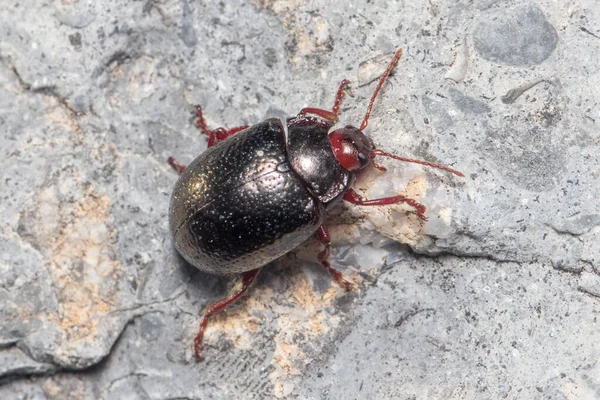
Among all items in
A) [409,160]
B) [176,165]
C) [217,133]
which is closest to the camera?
[409,160]

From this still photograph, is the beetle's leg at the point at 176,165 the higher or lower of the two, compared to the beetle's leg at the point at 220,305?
higher

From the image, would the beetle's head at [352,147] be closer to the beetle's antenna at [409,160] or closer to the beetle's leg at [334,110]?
the beetle's antenna at [409,160]

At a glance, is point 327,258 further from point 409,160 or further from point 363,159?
point 409,160

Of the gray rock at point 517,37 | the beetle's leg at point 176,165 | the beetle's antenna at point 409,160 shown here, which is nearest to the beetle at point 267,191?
the beetle's antenna at point 409,160

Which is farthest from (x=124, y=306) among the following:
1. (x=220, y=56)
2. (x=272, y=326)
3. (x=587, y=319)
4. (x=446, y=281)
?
(x=587, y=319)

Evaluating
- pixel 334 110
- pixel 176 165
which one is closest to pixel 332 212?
Answer: pixel 334 110

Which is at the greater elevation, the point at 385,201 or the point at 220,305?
the point at 385,201

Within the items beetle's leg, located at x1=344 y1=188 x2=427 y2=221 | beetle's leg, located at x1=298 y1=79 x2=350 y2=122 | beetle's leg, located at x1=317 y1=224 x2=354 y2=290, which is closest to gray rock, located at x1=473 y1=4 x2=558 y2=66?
beetle's leg, located at x1=298 y1=79 x2=350 y2=122
